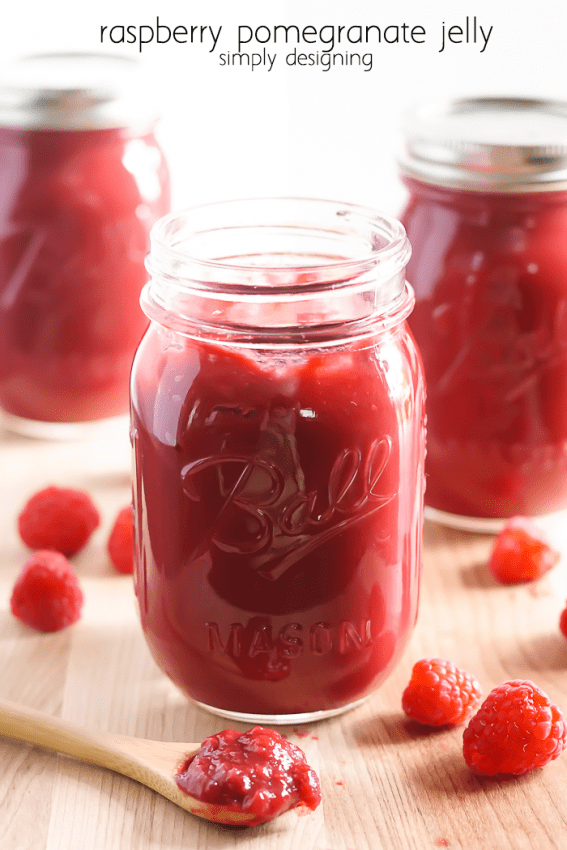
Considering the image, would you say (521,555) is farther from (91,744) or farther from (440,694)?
(91,744)

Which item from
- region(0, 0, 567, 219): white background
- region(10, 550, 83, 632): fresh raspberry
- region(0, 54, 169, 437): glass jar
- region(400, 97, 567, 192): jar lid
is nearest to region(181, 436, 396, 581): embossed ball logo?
region(10, 550, 83, 632): fresh raspberry

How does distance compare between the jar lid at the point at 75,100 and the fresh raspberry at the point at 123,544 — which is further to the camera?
the jar lid at the point at 75,100

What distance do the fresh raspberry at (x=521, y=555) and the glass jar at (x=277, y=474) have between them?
0.92 feet

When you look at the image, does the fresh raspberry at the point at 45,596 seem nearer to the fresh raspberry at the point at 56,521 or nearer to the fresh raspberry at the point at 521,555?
the fresh raspberry at the point at 56,521

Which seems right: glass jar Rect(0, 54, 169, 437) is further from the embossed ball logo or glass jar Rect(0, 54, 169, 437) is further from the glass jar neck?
the embossed ball logo

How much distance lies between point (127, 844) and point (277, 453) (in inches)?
14.1

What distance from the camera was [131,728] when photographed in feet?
3.28

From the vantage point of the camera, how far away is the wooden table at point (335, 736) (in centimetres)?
86

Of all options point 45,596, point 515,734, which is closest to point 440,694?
point 515,734

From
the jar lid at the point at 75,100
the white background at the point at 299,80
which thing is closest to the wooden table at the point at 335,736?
the jar lid at the point at 75,100

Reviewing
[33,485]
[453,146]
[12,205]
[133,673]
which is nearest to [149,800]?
[133,673]

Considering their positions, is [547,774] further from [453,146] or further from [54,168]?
[54,168]

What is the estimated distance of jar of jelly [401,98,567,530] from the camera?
120 centimetres

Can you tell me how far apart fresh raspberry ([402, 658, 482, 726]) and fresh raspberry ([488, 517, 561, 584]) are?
26cm
